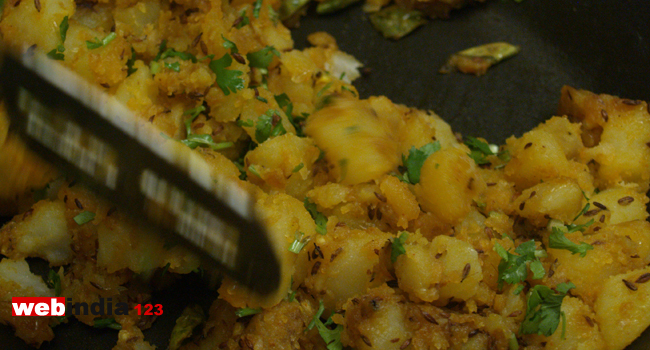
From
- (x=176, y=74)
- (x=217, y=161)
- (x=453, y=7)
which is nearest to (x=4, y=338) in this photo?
(x=217, y=161)

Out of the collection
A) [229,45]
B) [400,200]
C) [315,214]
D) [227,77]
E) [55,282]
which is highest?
[229,45]

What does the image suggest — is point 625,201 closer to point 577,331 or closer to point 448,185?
point 577,331

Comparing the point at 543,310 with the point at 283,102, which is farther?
the point at 283,102

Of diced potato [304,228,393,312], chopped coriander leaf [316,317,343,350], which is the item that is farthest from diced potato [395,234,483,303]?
chopped coriander leaf [316,317,343,350]

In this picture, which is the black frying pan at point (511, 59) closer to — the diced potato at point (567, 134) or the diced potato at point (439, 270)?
the diced potato at point (567, 134)

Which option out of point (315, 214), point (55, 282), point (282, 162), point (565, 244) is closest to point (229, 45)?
point (282, 162)

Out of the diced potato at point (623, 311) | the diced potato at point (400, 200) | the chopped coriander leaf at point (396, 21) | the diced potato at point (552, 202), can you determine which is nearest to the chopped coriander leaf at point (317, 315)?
the diced potato at point (400, 200)
